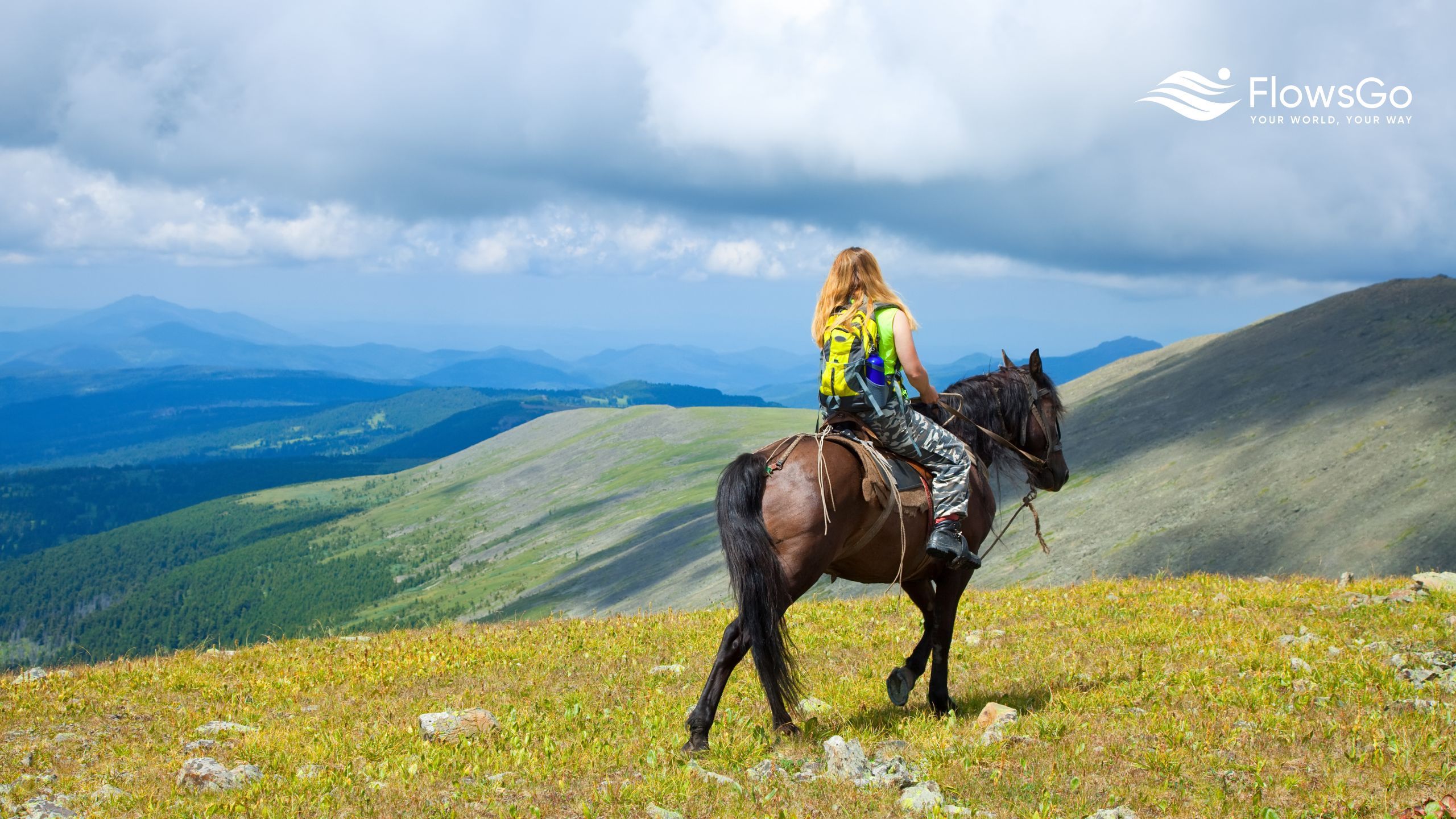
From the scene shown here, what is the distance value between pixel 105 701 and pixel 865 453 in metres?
9.21

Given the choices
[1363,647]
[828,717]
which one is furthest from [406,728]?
[1363,647]

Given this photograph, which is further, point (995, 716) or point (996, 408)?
point (996, 408)

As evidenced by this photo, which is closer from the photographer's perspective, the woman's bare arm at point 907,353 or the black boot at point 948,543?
the woman's bare arm at point 907,353

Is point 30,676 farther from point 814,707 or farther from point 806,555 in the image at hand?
point 806,555

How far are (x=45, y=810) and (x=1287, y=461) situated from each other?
185ft

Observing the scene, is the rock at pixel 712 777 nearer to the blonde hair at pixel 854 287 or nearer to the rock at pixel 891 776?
the rock at pixel 891 776

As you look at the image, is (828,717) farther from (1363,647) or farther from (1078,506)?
(1078,506)

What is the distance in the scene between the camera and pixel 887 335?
930 cm

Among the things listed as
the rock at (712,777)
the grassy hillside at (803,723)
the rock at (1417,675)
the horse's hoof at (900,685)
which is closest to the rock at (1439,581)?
the grassy hillside at (803,723)

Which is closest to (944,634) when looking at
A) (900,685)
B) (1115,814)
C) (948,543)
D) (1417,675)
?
(900,685)

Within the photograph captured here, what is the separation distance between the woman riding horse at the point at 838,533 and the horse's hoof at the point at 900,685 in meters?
0.01

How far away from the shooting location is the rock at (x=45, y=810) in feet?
22.0

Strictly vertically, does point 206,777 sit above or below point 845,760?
above

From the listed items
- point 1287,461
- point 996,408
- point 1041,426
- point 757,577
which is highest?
point 996,408
